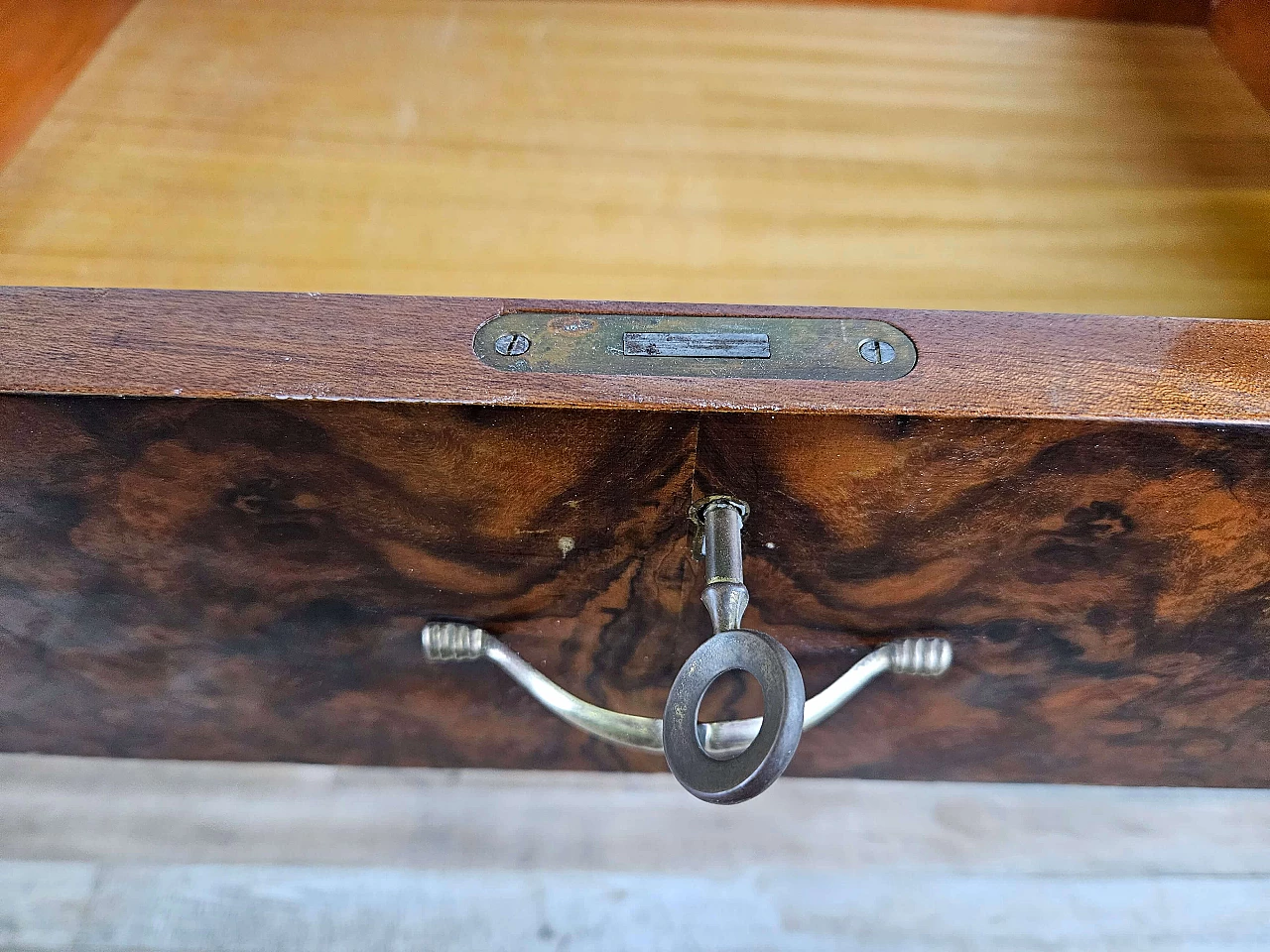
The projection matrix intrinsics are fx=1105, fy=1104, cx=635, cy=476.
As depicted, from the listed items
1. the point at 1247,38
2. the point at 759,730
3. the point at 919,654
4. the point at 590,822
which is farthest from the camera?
the point at 1247,38

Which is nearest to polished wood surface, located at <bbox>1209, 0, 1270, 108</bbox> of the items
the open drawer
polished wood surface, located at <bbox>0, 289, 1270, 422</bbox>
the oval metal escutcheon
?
the open drawer

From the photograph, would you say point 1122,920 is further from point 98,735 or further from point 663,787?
point 98,735

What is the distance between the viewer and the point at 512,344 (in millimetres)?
456

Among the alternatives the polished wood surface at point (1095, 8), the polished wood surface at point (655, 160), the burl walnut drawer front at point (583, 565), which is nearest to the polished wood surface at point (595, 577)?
the burl walnut drawer front at point (583, 565)

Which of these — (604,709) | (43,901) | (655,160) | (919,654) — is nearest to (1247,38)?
(655,160)

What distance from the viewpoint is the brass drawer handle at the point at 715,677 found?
0.40 metres

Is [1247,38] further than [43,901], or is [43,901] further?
[1247,38]

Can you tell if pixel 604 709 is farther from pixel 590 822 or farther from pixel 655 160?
pixel 655 160

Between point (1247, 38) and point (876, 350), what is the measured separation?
531 millimetres

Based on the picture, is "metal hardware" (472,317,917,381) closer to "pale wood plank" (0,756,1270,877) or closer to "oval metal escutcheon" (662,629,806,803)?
"oval metal escutcheon" (662,629,806,803)

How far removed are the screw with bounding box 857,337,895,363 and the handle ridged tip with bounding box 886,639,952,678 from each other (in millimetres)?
148

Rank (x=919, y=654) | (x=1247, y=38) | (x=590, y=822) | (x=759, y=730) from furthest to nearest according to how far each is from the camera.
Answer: (x=1247, y=38), (x=590, y=822), (x=919, y=654), (x=759, y=730)

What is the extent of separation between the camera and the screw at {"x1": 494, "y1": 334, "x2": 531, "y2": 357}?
0.45m

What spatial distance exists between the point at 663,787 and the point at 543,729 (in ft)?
0.28
